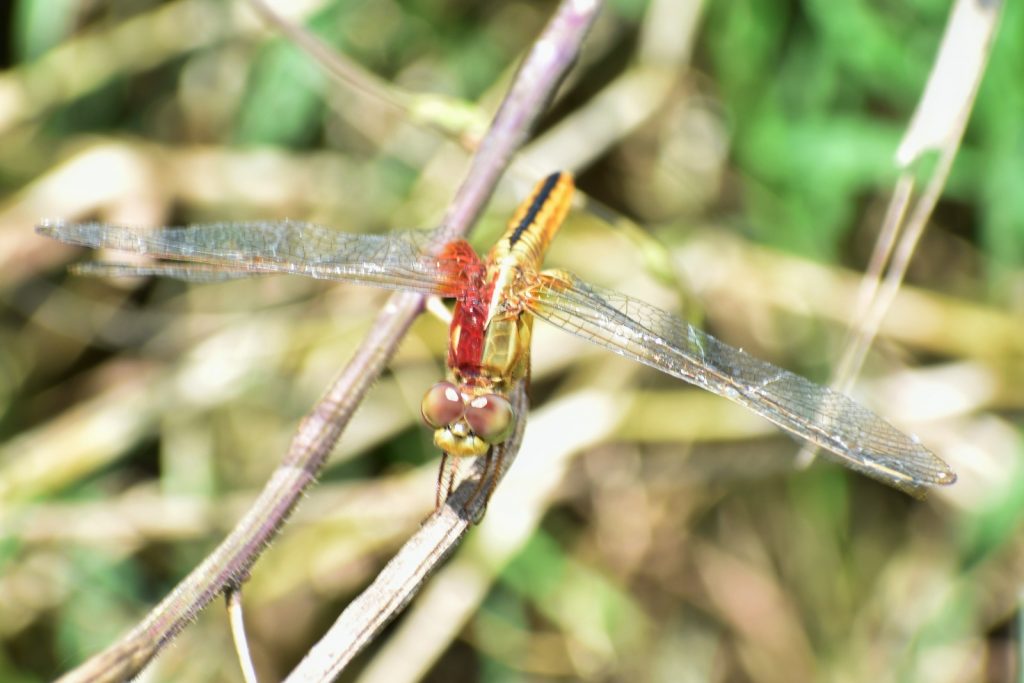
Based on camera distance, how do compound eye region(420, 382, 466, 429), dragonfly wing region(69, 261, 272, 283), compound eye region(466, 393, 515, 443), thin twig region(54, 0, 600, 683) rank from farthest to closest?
dragonfly wing region(69, 261, 272, 283)
compound eye region(420, 382, 466, 429)
compound eye region(466, 393, 515, 443)
thin twig region(54, 0, 600, 683)

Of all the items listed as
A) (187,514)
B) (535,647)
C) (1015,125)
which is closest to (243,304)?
(187,514)

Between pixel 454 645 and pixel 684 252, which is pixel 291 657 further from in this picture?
pixel 684 252

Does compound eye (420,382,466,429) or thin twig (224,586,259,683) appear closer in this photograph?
thin twig (224,586,259,683)

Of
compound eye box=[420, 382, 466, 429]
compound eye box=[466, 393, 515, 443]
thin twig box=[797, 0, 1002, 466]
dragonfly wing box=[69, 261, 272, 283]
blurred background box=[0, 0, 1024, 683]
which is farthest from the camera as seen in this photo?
blurred background box=[0, 0, 1024, 683]

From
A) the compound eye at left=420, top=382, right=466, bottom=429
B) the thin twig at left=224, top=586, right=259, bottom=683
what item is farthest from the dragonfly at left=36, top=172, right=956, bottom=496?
the thin twig at left=224, top=586, right=259, bottom=683

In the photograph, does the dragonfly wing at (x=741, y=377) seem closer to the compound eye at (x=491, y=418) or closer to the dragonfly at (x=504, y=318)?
the dragonfly at (x=504, y=318)

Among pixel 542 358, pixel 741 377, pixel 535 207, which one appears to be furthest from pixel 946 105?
pixel 542 358

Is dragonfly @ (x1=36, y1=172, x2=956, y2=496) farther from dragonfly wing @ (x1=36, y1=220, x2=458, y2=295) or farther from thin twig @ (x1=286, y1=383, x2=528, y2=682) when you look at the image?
thin twig @ (x1=286, y1=383, x2=528, y2=682)

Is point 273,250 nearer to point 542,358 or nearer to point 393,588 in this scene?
point 393,588
